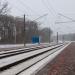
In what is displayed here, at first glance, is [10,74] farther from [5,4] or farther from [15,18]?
[15,18]

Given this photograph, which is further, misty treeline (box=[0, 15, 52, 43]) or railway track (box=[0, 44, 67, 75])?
misty treeline (box=[0, 15, 52, 43])

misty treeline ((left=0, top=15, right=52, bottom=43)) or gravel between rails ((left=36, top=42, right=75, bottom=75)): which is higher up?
misty treeline ((left=0, top=15, right=52, bottom=43))

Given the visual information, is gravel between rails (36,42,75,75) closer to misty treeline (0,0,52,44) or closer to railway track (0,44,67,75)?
railway track (0,44,67,75)

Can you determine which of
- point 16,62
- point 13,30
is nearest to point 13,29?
point 13,30

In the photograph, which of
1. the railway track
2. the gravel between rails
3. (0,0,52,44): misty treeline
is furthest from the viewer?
(0,0,52,44): misty treeline

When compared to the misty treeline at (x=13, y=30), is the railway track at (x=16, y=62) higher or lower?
lower

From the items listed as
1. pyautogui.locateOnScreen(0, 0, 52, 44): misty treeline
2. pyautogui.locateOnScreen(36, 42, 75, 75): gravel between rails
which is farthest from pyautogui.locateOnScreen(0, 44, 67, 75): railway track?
pyautogui.locateOnScreen(0, 0, 52, 44): misty treeline

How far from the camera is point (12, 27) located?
117812mm

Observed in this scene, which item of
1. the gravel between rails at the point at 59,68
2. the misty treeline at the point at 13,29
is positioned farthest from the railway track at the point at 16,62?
the misty treeline at the point at 13,29

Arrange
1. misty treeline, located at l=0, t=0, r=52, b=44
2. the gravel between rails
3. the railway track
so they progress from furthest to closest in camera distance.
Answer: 1. misty treeline, located at l=0, t=0, r=52, b=44
2. the railway track
3. the gravel between rails

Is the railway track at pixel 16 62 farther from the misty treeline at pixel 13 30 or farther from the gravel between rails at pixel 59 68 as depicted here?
the misty treeline at pixel 13 30

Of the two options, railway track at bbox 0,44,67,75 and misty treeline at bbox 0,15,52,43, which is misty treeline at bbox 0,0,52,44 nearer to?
misty treeline at bbox 0,15,52,43

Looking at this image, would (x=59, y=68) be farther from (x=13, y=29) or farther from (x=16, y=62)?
(x=13, y=29)

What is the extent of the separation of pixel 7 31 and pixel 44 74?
4020 inches
